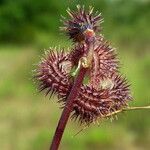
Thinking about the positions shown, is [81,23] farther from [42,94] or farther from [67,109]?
[42,94]

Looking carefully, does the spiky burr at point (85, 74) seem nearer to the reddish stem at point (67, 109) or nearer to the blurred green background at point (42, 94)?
the reddish stem at point (67, 109)

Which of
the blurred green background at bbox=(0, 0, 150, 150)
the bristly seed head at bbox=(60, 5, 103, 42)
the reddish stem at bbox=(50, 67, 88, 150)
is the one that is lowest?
the reddish stem at bbox=(50, 67, 88, 150)

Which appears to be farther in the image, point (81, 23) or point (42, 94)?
point (42, 94)

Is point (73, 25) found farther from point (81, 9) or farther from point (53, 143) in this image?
point (53, 143)

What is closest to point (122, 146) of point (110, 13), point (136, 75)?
point (136, 75)

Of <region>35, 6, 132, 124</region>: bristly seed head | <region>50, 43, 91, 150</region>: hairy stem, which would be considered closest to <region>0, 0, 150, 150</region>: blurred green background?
<region>35, 6, 132, 124</region>: bristly seed head

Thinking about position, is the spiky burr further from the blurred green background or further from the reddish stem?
the blurred green background

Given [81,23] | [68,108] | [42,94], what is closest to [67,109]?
[68,108]
